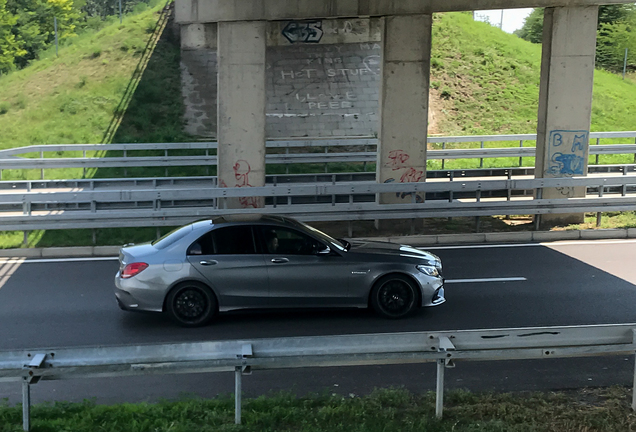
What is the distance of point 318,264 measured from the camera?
9.58 metres

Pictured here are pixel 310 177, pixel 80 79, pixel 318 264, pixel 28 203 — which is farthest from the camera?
pixel 80 79

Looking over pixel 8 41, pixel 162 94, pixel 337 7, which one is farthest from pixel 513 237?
pixel 8 41

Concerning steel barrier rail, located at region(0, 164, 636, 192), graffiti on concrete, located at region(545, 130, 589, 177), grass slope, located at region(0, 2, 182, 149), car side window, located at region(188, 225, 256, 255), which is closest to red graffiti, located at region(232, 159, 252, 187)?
steel barrier rail, located at region(0, 164, 636, 192)

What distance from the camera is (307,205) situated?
51.1 ft

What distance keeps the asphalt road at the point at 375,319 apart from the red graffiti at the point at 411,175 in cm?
289

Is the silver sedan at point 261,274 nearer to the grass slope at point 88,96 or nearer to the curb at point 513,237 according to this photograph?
the curb at point 513,237

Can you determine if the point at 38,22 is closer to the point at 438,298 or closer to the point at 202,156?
the point at 202,156

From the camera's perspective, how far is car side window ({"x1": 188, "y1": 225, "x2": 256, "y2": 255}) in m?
9.55

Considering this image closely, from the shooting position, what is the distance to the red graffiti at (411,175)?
1711 centimetres

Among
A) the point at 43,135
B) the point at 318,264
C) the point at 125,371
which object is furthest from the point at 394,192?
the point at 43,135

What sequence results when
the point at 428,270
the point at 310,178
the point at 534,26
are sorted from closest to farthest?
the point at 428,270, the point at 310,178, the point at 534,26

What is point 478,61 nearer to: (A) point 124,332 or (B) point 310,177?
(B) point 310,177

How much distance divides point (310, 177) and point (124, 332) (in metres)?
14.9

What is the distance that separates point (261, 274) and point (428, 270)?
223 centimetres
